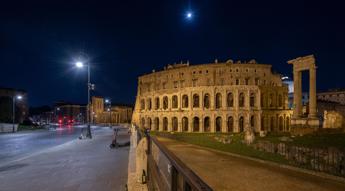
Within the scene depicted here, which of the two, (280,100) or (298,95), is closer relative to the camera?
(298,95)

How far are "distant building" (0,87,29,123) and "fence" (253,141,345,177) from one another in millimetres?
69460

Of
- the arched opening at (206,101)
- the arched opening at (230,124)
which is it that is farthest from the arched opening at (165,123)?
the arched opening at (230,124)

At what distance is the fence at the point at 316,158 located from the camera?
11.4 meters

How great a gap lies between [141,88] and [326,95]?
7081 cm

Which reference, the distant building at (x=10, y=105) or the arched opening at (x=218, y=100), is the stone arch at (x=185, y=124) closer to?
the arched opening at (x=218, y=100)

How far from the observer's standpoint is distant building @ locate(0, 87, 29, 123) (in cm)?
6874

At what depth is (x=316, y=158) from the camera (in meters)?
12.8

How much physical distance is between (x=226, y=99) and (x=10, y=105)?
62264 mm

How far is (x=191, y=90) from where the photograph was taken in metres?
53.5

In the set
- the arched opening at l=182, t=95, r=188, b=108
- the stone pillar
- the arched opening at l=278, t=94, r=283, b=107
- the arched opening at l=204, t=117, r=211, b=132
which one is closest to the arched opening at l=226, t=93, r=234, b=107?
the arched opening at l=204, t=117, r=211, b=132

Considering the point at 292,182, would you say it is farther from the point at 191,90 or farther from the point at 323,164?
the point at 191,90

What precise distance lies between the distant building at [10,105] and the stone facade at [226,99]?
42869 mm

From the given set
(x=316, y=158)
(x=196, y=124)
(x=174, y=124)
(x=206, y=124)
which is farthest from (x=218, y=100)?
(x=316, y=158)

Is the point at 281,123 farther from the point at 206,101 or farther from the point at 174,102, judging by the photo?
the point at 174,102
